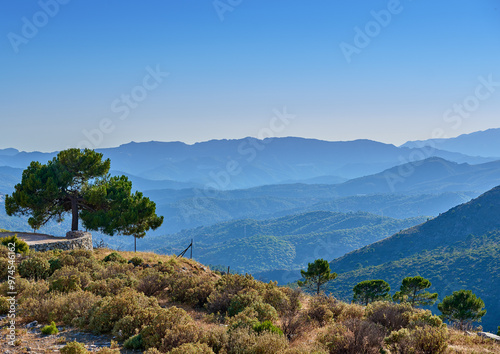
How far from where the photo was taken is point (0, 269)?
15.8 m

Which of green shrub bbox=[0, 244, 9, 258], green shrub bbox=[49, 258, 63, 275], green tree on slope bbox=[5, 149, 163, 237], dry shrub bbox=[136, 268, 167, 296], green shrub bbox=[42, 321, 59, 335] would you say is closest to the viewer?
green shrub bbox=[42, 321, 59, 335]

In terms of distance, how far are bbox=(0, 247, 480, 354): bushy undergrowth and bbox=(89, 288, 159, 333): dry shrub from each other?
0.03 m

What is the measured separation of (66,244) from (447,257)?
420 ft

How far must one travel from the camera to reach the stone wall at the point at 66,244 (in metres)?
23.5

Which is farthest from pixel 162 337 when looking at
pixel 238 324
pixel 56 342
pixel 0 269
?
pixel 0 269

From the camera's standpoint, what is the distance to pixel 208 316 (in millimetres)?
12141

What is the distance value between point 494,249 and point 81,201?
124m

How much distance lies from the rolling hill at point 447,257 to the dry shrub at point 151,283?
316ft

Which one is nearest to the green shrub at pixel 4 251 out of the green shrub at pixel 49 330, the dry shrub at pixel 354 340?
the green shrub at pixel 49 330

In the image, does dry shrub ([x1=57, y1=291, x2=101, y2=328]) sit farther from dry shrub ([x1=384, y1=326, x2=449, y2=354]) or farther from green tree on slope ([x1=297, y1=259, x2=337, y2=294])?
green tree on slope ([x1=297, y1=259, x2=337, y2=294])

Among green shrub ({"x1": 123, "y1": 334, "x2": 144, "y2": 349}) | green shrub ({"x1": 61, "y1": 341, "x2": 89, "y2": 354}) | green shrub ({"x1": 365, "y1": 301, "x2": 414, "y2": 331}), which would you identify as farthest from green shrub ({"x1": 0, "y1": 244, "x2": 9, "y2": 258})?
green shrub ({"x1": 365, "y1": 301, "x2": 414, "y2": 331})

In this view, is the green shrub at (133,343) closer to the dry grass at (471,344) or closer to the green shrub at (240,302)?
the green shrub at (240,302)

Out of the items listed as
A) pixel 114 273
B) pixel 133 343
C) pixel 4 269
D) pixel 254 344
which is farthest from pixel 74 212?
pixel 254 344

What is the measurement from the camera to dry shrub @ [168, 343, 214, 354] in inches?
290
